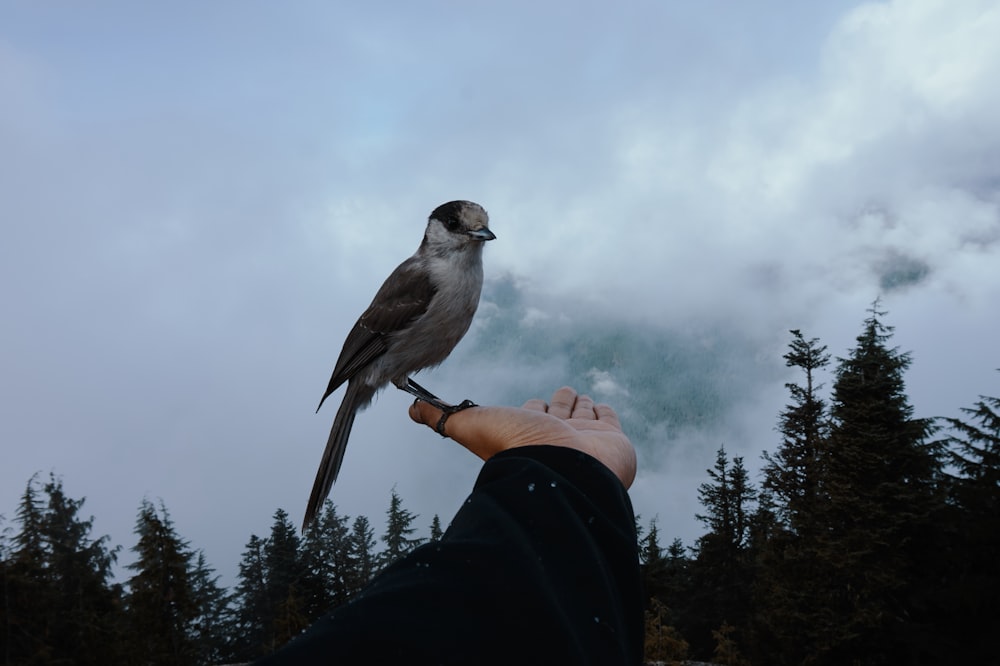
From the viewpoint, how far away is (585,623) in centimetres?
270

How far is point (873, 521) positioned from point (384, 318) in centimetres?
2658

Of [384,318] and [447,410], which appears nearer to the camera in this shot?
[447,410]

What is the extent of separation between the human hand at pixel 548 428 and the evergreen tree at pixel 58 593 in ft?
67.4

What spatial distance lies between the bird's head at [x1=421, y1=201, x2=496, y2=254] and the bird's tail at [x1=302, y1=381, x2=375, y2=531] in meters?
1.54

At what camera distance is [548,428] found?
4.26 metres

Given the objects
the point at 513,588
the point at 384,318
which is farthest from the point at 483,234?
the point at 513,588

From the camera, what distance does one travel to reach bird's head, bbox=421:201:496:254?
5.82 metres

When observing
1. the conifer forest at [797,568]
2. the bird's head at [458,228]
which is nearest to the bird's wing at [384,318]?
the bird's head at [458,228]

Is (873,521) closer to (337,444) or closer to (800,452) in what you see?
(800,452)

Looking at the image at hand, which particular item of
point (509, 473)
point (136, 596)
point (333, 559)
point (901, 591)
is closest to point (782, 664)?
point (901, 591)

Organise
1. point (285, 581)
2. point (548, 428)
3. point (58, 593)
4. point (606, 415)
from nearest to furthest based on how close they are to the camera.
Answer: point (548, 428)
point (606, 415)
point (58, 593)
point (285, 581)

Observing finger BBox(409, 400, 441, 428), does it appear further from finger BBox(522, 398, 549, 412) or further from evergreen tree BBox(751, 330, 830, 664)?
evergreen tree BBox(751, 330, 830, 664)

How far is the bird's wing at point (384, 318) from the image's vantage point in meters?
6.05

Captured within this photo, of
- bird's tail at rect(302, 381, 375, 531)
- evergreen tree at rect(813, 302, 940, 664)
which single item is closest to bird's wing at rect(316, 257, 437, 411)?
bird's tail at rect(302, 381, 375, 531)
